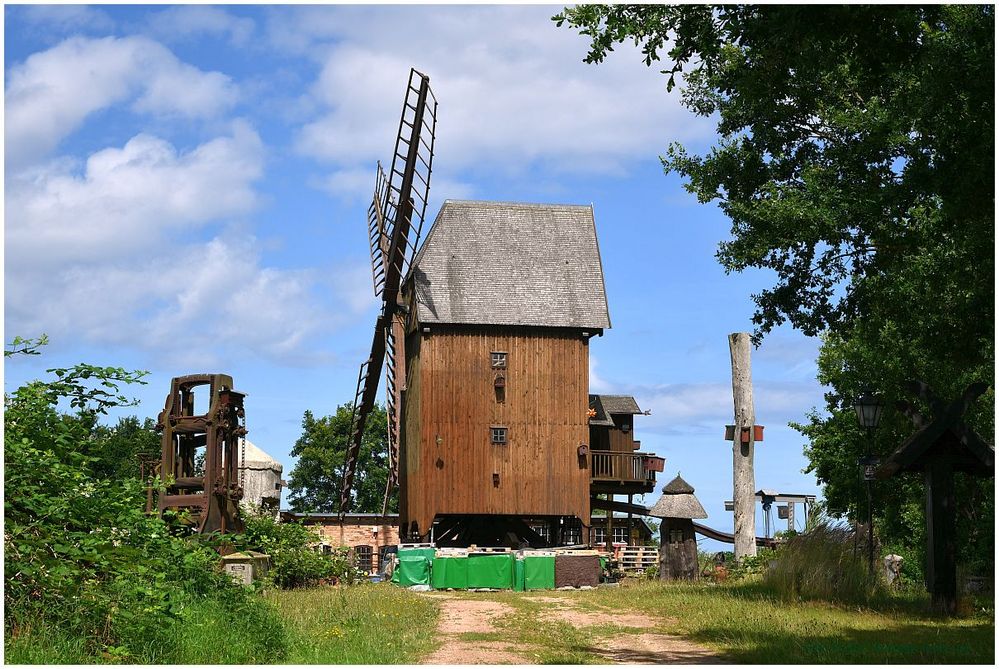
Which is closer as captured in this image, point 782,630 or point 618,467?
point 782,630

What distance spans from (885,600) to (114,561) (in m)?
14.0

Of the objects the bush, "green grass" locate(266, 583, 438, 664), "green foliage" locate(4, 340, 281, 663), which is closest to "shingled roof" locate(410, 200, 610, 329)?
"green grass" locate(266, 583, 438, 664)

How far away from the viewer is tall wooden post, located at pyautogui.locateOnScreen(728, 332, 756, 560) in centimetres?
3612

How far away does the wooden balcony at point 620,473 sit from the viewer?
41938 millimetres

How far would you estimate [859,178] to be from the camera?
923 inches

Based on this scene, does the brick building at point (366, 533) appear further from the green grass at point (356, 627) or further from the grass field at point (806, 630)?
the grass field at point (806, 630)

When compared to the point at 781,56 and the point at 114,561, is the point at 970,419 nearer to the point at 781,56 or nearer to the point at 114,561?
the point at 781,56

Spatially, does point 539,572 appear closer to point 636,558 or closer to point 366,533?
point 636,558

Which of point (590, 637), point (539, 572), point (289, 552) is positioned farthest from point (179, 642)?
point (539, 572)

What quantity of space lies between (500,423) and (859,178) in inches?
664

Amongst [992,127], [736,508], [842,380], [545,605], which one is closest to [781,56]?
[992,127]

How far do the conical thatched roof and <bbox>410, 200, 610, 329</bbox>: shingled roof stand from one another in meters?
6.07

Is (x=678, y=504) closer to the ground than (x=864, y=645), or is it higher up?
higher up

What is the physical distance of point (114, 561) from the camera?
12555 millimetres
